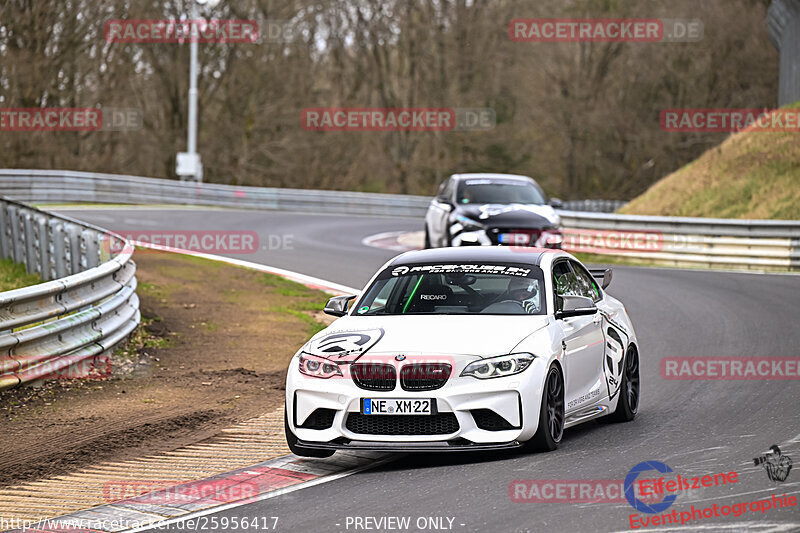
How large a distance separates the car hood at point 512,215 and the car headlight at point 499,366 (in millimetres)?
13404

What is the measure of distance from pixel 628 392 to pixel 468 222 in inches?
464

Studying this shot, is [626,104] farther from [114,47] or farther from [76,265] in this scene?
[76,265]

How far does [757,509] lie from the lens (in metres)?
6.71

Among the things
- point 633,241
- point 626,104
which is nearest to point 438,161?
point 626,104

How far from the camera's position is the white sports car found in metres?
7.97

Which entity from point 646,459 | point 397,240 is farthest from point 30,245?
point 397,240

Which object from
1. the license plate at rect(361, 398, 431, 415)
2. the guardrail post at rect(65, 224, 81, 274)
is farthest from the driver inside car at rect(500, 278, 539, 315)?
the guardrail post at rect(65, 224, 81, 274)

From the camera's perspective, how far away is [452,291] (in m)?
9.35

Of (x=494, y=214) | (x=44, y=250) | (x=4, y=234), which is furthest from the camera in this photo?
(x=494, y=214)

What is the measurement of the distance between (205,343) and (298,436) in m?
6.25

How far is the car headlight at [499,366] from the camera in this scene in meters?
8.02

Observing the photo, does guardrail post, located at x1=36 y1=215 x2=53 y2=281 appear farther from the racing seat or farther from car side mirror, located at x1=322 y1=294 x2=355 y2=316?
the racing seat

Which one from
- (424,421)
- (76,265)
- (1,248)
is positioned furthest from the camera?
(1,248)

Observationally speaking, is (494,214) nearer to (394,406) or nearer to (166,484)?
(394,406)
